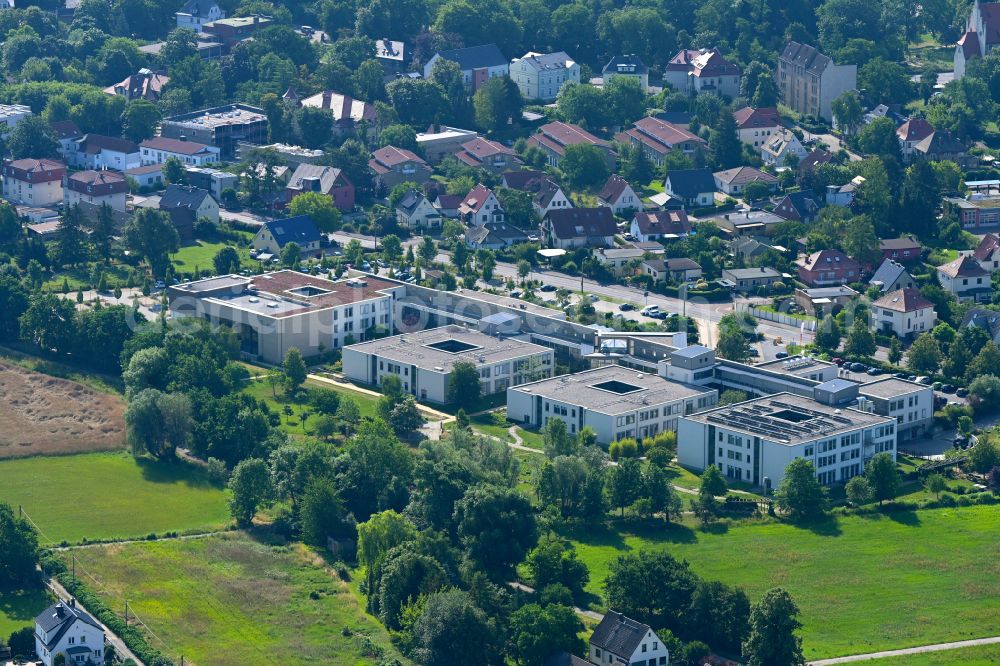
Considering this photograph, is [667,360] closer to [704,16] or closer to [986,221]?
[986,221]

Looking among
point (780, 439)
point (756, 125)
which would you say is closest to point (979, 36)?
point (756, 125)

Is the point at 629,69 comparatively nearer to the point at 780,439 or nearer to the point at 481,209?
the point at 481,209

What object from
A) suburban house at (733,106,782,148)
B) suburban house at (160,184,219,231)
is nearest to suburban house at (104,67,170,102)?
suburban house at (160,184,219,231)

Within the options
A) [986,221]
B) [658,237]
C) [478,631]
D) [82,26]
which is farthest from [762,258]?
[82,26]

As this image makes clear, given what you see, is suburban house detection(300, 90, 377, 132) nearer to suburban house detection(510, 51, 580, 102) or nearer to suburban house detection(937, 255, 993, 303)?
suburban house detection(510, 51, 580, 102)

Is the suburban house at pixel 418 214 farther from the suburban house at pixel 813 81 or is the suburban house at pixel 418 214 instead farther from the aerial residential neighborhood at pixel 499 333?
the suburban house at pixel 813 81

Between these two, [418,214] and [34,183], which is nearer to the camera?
[418,214]

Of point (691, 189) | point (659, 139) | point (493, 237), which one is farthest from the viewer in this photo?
point (659, 139)
